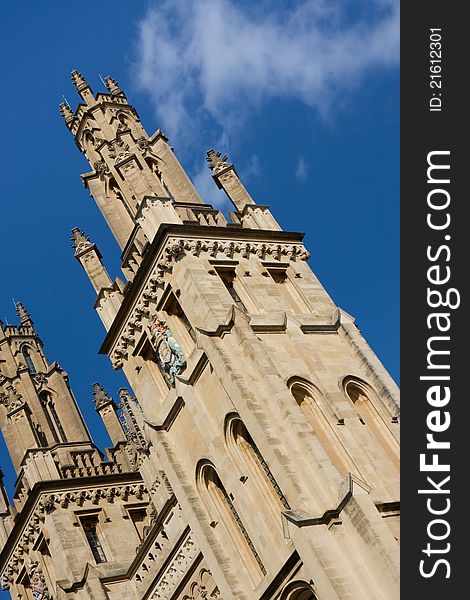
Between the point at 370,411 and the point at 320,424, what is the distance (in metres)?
2.35

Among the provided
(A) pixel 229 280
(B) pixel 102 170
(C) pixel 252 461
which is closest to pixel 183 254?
(A) pixel 229 280

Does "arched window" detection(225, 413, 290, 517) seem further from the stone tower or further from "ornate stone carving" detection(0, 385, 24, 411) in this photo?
"ornate stone carving" detection(0, 385, 24, 411)

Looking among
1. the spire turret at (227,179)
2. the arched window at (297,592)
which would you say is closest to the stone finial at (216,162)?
the spire turret at (227,179)

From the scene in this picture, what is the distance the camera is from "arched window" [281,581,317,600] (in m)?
26.5

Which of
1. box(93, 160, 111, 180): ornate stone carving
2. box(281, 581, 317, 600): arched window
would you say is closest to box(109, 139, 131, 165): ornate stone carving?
box(93, 160, 111, 180): ornate stone carving

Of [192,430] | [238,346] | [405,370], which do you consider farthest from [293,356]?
[405,370]

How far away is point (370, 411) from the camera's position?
3069 cm

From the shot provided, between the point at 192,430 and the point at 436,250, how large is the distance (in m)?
11.9

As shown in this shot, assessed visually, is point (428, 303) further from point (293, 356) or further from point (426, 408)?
point (293, 356)

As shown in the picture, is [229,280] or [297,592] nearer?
[297,592]

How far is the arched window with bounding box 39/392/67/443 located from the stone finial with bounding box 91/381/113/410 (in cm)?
191

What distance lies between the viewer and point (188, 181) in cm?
3694

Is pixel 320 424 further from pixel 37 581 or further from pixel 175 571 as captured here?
pixel 37 581

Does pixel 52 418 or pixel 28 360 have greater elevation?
pixel 28 360
